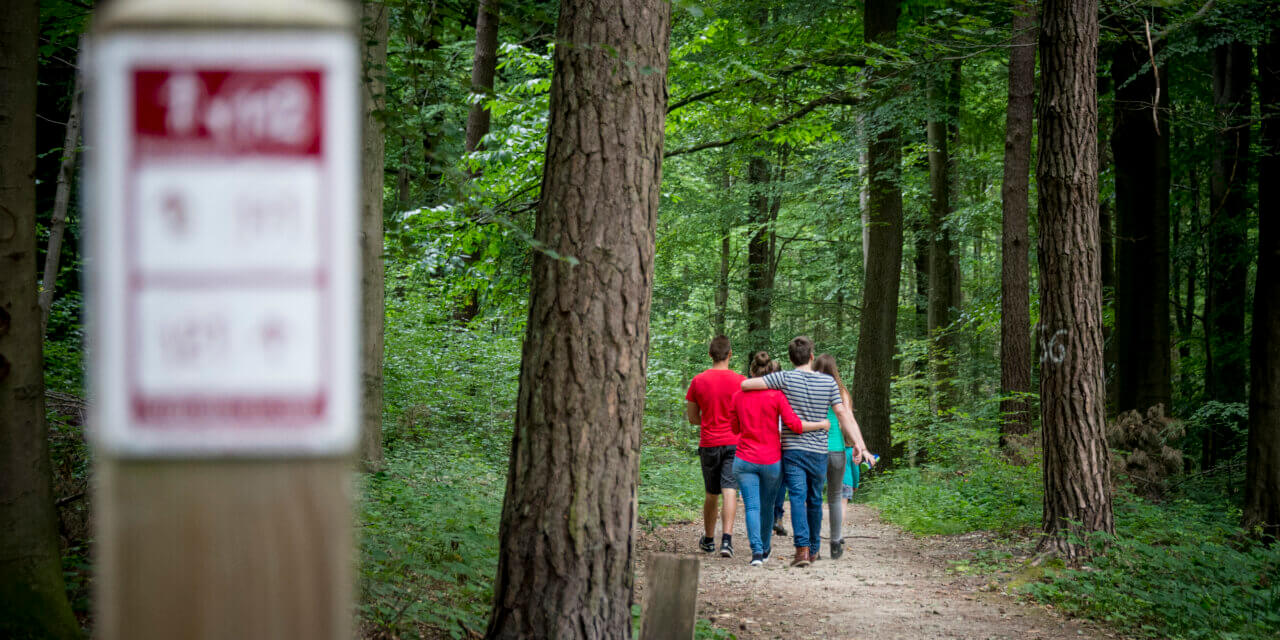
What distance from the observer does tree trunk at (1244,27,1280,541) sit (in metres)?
9.30

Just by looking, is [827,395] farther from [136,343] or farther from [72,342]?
[72,342]

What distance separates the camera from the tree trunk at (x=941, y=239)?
16.2 metres

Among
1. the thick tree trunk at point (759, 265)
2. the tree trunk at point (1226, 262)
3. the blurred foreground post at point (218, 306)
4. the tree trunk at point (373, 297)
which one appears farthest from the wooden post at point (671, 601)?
the thick tree trunk at point (759, 265)

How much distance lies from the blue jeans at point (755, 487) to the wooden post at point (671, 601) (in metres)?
3.91

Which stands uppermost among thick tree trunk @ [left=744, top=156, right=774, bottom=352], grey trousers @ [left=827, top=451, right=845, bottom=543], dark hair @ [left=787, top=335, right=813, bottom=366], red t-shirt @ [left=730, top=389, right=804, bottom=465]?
thick tree trunk @ [left=744, top=156, right=774, bottom=352]

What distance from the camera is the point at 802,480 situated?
8.11 metres

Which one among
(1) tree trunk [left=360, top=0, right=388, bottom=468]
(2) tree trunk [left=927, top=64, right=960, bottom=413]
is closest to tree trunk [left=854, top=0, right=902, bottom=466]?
(2) tree trunk [left=927, top=64, right=960, bottom=413]

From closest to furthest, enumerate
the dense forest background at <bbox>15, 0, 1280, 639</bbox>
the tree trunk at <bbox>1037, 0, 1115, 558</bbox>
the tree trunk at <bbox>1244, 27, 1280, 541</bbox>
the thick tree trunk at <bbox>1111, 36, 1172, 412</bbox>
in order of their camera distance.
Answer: the dense forest background at <bbox>15, 0, 1280, 639</bbox>, the tree trunk at <bbox>1037, 0, 1115, 558</bbox>, the tree trunk at <bbox>1244, 27, 1280, 541</bbox>, the thick tree trunk at <bbox>1111, 36, 1172, 412</bbox>

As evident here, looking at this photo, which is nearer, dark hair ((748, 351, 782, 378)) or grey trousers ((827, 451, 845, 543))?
grey trousers ((827, 451, 845, 543))

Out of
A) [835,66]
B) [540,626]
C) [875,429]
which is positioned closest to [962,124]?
[875,429]

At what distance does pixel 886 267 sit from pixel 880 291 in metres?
0.43

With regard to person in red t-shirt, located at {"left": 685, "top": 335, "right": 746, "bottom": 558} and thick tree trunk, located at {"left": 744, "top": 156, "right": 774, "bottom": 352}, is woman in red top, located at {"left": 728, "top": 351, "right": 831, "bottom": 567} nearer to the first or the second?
person in red t-shirt, located at {"left": 685, "top": 335, "right": 746, "bottom": 558}

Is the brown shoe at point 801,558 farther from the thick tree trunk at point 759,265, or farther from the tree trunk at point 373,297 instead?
the thick tree trunk at point 759,265

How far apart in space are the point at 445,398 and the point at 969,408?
12924 mm
